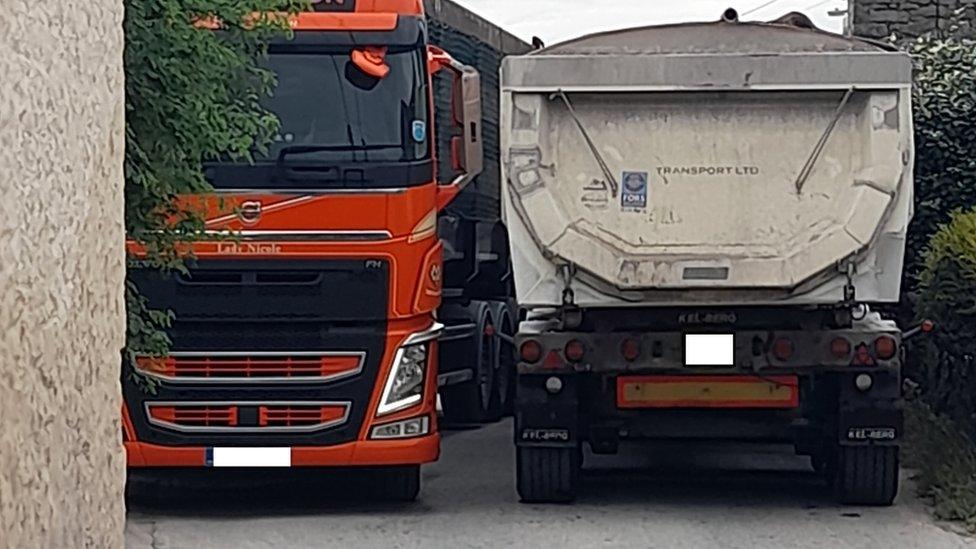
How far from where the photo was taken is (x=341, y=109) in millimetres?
11094

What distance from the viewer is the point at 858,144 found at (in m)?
10.8

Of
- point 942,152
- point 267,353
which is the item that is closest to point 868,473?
point 267,353

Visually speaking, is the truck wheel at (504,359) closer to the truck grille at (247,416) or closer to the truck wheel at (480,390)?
the truck wheel at (480,390)

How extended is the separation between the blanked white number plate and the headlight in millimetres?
1617

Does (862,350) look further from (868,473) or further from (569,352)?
(569,352)

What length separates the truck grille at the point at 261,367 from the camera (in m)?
11.1

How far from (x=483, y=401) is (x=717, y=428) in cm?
445

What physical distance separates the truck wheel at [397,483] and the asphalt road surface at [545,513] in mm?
95

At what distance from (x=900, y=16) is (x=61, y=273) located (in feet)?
52.5

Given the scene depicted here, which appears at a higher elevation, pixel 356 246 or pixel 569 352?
pixel 356 246

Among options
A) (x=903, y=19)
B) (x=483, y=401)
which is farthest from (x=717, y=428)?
(x=903, y=19)

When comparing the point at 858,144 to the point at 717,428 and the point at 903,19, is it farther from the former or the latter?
the point at 903,19

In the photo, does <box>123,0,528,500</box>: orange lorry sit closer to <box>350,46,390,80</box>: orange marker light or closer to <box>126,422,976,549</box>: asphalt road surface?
<box>350,46,390,80</box>: orange marker light

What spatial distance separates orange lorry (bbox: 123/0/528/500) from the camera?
36.2 feet
